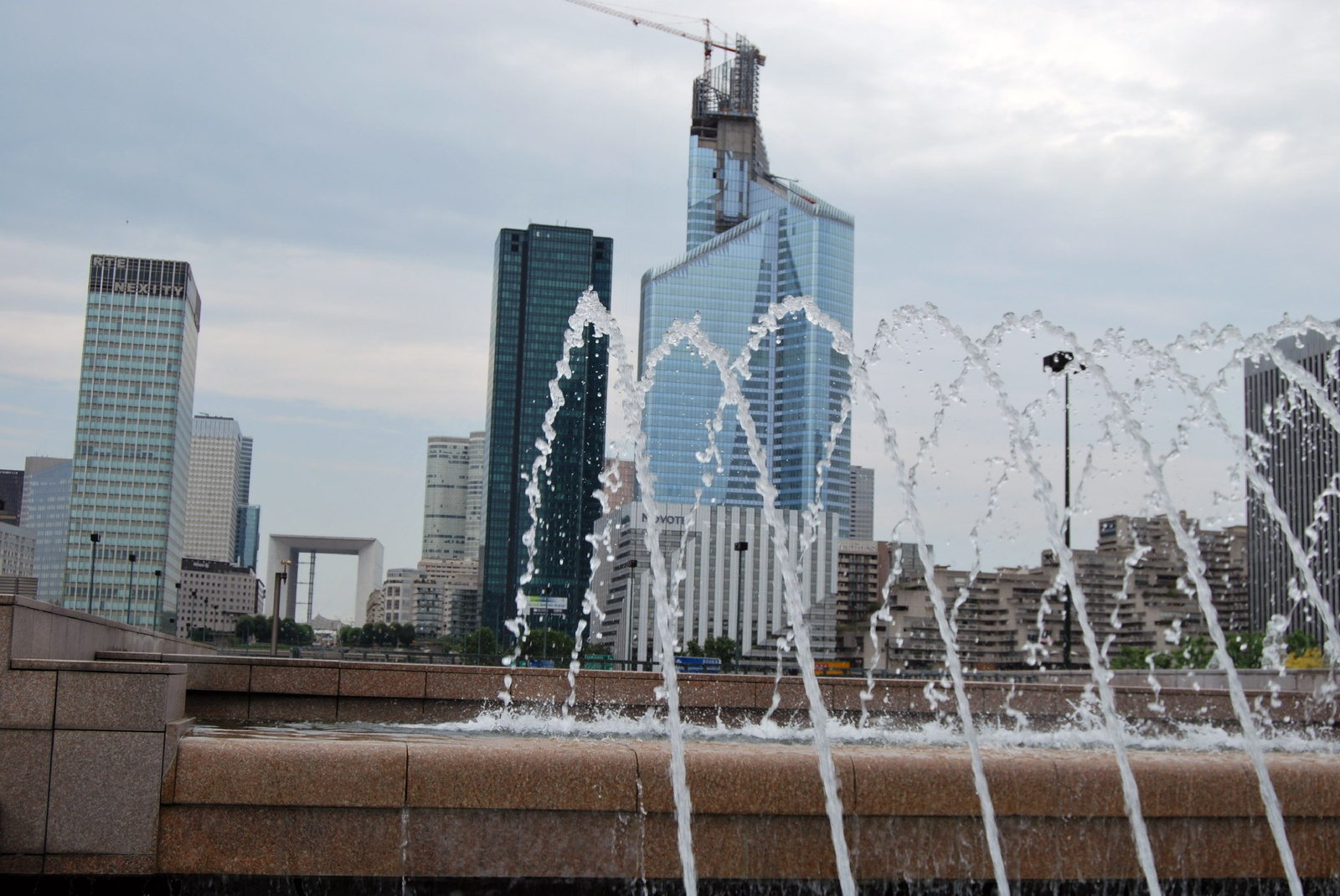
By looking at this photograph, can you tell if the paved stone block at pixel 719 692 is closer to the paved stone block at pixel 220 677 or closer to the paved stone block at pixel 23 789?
the paved stone block at pixel 220 677

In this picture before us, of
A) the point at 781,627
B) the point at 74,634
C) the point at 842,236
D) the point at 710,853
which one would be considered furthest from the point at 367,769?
the point at 842,236

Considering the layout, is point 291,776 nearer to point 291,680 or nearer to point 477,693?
point 291,680

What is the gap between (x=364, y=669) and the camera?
41.3 ft

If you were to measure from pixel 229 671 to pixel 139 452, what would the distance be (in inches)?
6980

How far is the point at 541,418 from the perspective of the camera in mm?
193500

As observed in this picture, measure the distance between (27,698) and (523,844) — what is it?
2687mm

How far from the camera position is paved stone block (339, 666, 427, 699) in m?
12.6

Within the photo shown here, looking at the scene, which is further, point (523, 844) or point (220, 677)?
point (220, 677)

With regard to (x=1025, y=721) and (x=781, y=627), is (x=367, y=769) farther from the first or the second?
(x=781, y=627)

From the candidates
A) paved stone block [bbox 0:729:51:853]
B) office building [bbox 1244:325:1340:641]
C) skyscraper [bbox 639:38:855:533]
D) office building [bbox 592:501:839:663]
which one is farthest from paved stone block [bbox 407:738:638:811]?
skyscraper [bbox 639:38:855:533]

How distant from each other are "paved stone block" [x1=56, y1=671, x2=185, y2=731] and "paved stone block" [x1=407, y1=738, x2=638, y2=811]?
134 cm

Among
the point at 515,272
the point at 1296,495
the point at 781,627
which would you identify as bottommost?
the point at 781,627

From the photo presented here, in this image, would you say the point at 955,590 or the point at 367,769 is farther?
the point at 955,590

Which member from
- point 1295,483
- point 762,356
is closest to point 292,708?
point 1295,483
